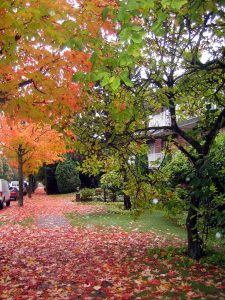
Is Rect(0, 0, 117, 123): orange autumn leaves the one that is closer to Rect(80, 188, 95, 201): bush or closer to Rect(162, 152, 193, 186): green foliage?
Rect(162, 152, 193, 186): green foliage

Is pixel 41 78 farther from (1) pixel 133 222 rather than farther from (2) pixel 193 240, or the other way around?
(1) pixel 133 222

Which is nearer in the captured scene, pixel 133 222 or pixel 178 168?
pixel 178 168

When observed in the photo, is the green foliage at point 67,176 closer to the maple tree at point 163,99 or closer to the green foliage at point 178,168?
the green foliage at point 178,168

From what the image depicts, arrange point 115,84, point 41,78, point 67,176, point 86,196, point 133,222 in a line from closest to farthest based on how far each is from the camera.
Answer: point 115,84, point 41,78, point 133,222, point 86,196, point 67,176

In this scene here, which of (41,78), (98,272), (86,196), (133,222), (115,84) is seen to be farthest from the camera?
(86,196)

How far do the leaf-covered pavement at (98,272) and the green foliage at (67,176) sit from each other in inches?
1103

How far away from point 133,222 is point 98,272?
25.9ft

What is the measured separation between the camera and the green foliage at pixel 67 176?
38.9m

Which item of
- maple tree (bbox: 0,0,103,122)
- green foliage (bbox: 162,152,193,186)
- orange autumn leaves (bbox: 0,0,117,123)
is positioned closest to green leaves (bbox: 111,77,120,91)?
orange autumn leaves (bbox: 0,0,117,123)

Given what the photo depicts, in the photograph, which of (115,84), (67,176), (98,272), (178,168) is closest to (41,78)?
(98,272)

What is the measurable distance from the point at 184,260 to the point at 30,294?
327 cm

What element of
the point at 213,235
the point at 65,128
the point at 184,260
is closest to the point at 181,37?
the point at 65,128

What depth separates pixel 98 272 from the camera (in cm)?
689

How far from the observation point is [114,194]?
25.8 m
